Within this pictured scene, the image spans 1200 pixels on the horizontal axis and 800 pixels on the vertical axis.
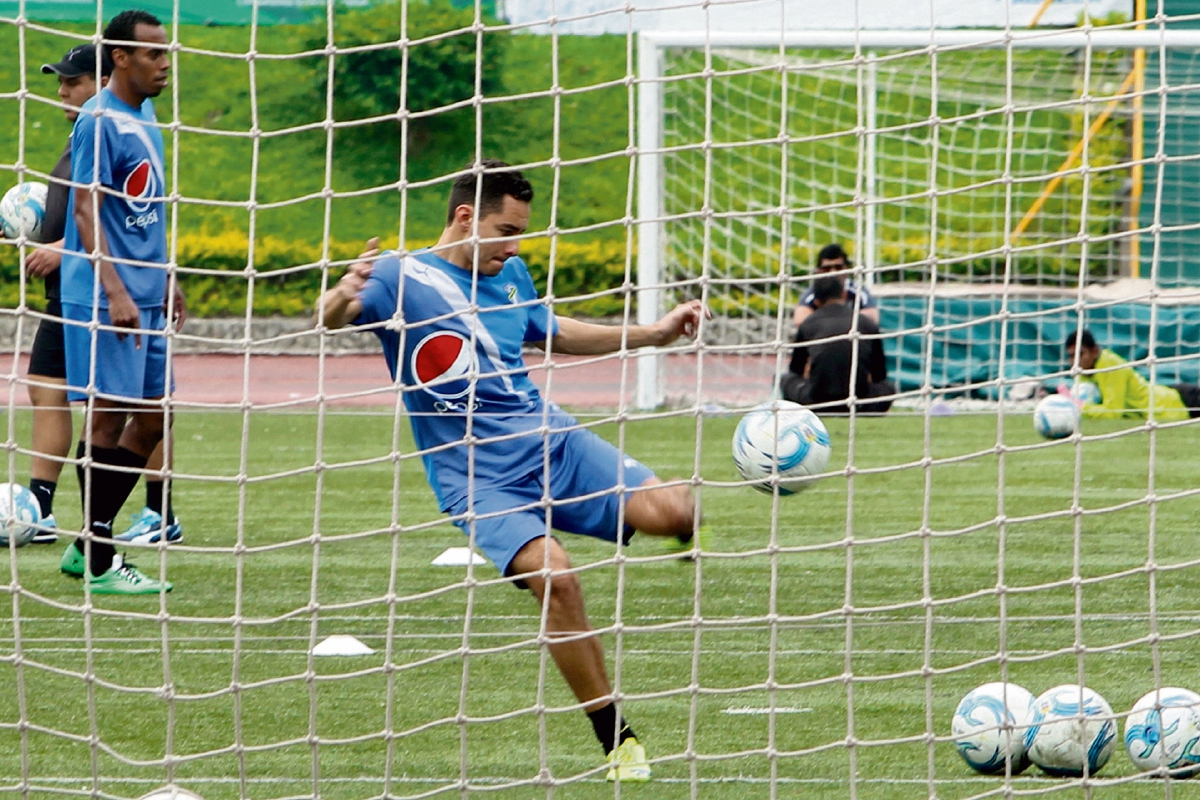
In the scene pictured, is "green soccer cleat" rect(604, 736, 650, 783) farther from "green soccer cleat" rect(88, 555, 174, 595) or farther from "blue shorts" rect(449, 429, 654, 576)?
"green soccer cleat" rect(88, 555, 174, 595)

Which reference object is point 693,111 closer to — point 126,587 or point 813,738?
point 126,587

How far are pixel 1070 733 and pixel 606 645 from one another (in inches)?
72.2

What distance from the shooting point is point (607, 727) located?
4.01 m

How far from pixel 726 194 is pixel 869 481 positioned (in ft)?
25.5

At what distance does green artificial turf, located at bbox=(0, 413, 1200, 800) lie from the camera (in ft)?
12.6

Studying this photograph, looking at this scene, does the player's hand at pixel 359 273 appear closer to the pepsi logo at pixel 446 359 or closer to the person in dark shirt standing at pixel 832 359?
the pepsi logo at pixel 446 359

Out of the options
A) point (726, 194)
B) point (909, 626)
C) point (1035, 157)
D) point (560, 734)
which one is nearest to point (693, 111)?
point (726, 194)

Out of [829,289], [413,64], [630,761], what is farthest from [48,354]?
[413,64]

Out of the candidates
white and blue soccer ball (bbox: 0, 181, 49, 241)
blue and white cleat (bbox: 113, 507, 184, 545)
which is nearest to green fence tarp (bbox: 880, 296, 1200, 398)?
blue and white cleat (bbox: 113, 507, 184, 545)

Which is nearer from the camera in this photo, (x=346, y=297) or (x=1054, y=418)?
(x=346, y=297)

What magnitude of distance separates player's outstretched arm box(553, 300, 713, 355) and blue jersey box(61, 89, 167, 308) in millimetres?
1536

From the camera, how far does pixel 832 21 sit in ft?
42.9

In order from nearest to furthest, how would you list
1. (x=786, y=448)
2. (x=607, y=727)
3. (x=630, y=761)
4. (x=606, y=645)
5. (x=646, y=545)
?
(x=630, y=761) → (x=607, y=727) → (x=786, y=448) → (x=606, y=645) → (x=646, y=545)

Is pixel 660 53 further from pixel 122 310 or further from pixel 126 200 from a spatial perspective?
pixel 122 310
